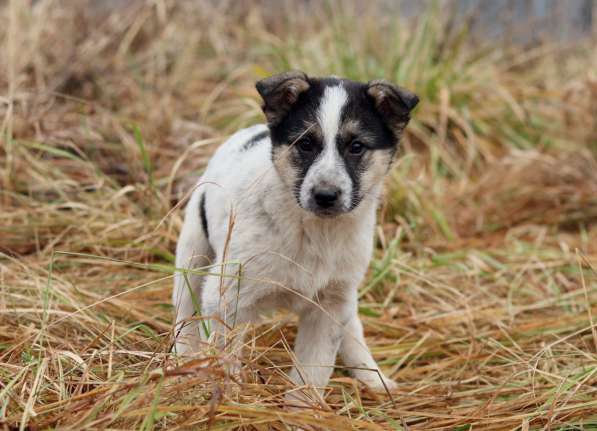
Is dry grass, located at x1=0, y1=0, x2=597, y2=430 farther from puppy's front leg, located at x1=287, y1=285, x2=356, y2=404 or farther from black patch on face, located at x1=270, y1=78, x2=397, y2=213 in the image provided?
black patch on face, located at x1=270, y1=78, x2=397, y2=213

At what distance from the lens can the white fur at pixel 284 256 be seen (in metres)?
3.88

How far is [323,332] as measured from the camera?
4168mm

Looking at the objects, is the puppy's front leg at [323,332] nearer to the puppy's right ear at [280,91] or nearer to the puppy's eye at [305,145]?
the puppy's eye at [305,145]

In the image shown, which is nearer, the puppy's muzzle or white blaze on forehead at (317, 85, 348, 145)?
the puppy's muzzle

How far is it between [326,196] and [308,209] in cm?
12

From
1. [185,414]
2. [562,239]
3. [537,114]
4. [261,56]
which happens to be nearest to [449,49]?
[537,114]

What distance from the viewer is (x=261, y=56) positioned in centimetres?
915

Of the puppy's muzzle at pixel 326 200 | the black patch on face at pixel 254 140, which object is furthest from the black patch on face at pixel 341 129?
the black patch on face at pixel 254 140

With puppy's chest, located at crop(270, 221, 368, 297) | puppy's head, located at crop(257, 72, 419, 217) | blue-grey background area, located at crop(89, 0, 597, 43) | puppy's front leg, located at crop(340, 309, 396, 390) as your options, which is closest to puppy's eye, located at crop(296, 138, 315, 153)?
puppy's head, located at crop(257, 72, 419, 217)

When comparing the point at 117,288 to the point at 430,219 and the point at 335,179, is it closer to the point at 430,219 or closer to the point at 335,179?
the point at 335,179

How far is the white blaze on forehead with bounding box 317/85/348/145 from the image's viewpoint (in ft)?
12.6

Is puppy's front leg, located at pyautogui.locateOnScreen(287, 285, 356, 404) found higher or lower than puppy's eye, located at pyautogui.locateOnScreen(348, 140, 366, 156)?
lower

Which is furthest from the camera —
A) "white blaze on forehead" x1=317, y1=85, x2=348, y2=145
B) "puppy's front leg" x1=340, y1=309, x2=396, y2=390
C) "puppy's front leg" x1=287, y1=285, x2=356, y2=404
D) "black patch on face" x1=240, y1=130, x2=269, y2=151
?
"puppy's front leg" x1=340, y1=309, x2=396, y2=390

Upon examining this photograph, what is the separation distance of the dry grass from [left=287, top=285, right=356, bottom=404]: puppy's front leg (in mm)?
142
